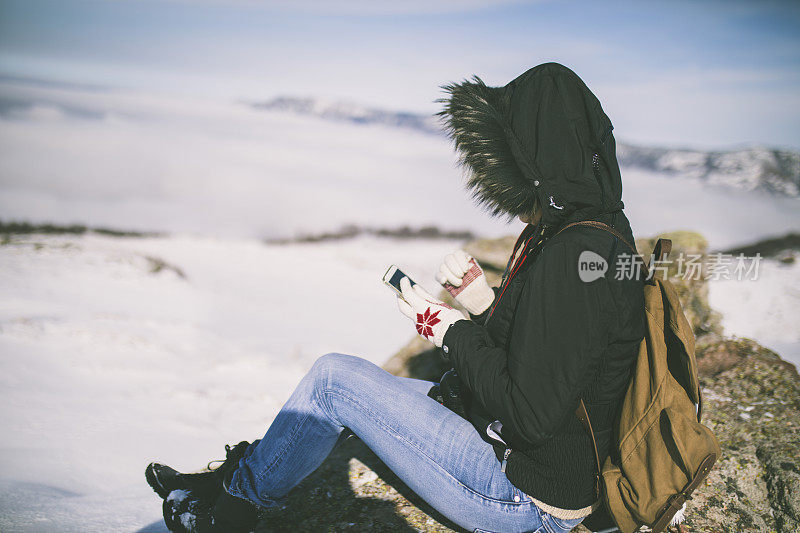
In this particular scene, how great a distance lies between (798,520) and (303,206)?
193922mm

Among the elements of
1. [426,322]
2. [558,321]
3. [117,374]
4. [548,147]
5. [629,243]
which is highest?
[548,147]

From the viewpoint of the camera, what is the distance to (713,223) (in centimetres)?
12281

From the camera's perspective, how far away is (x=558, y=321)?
1715 mm

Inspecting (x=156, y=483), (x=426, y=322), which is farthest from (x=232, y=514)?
(x=426, y=322)

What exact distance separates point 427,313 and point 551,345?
26.4 inches

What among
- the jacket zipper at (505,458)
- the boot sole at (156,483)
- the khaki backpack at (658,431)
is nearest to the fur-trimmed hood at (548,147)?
the khaki backpack at (658,431)

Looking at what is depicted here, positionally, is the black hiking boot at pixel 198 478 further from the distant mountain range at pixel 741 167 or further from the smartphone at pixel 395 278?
the distant mountain range at pixel 741 167

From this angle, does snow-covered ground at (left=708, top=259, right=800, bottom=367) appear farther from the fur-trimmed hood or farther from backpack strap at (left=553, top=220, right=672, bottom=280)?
the fur-trimmed hood

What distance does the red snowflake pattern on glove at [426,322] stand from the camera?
2221 millimetres

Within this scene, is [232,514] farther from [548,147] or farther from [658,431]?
[548,147]

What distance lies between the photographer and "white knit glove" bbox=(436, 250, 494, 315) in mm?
2664

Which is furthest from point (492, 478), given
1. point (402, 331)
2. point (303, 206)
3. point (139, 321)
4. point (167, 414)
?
point (303, 206)

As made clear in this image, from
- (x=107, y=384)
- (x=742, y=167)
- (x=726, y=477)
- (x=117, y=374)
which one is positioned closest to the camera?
(x=726, y=477)

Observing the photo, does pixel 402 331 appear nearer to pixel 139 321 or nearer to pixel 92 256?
pixel 92 256
